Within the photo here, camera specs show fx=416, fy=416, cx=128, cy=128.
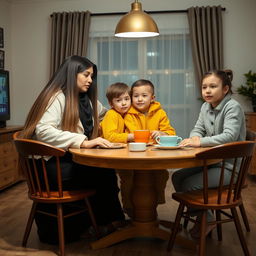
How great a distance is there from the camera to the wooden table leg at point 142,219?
2686mm

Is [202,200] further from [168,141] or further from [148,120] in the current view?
[148,120]

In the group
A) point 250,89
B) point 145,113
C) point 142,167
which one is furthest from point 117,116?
point 250,89

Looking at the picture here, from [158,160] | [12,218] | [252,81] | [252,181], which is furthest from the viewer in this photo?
[252,81]

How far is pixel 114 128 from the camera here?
2.84 metres

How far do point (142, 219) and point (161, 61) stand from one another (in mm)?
3535

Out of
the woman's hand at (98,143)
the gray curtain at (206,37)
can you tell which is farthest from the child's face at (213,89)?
the gray curtain at (206,37)

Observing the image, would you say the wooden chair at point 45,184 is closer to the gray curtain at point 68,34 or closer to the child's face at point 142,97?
the child's face at point 142,97

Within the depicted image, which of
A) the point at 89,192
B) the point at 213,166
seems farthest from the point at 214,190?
the point at 89,192

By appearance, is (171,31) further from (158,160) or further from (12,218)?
(158,160)

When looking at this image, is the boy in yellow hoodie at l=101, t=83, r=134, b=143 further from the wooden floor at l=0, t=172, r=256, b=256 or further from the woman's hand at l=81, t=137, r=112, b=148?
the wooden floor at l=0, t=172, r=256, b=256

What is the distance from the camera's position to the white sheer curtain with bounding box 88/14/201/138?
229 inches

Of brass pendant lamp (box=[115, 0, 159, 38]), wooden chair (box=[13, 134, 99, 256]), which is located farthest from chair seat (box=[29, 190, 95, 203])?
brass pendant lamp (box=[115, 0, 159, 38])

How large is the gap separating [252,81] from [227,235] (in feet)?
9.69

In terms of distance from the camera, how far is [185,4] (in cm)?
578
